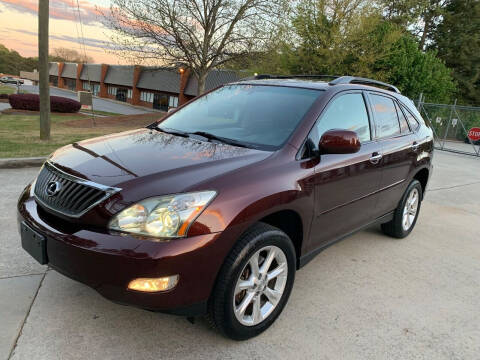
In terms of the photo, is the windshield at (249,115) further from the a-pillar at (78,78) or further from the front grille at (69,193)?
the a-pillar at (78,78)

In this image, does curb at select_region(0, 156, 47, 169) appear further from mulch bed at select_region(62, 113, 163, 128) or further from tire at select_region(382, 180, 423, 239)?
mulch bed at select_region(62, 113, 163, 128)

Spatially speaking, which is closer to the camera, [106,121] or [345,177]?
[345,177]

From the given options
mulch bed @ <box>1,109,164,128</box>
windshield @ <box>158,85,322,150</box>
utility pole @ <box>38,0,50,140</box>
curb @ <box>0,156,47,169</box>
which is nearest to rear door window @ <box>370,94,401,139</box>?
windshield @ <box>158,85,322,150</box>

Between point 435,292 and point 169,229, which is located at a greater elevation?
point 169,229

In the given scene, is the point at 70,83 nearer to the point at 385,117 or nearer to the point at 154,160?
the point at 385,117

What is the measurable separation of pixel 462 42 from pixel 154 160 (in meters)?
35.6

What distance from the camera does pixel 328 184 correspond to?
3.01 metres

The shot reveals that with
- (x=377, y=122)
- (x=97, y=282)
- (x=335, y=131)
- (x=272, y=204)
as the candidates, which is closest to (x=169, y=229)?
(x=97, y=282)

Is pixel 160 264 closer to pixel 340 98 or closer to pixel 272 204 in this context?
pixel 272 204

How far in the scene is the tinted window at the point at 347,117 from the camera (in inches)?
123

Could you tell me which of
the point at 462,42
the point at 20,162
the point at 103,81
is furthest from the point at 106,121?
the point at 103,81

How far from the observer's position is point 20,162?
22.4ft

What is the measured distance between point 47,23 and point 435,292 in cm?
999

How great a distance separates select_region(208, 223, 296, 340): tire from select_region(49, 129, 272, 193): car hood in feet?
1.56
